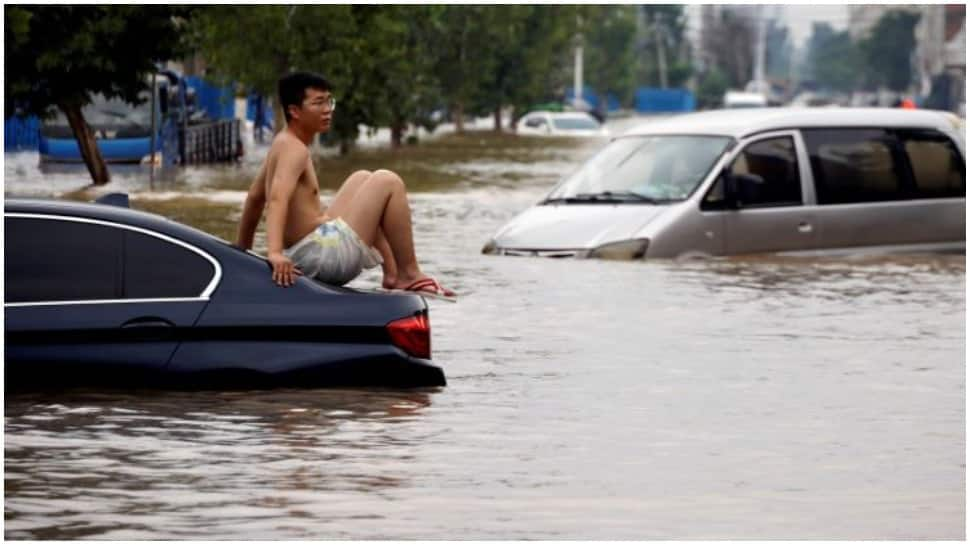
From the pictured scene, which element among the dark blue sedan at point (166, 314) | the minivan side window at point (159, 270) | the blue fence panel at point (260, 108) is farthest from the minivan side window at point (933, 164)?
the blue fence panel at point (260, 108)

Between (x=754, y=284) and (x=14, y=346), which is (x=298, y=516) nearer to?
(x=14, y=346)

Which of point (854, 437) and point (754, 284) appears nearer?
point (854, 437)

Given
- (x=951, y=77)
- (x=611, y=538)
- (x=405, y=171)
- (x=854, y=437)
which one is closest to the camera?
(x=611, y=538)

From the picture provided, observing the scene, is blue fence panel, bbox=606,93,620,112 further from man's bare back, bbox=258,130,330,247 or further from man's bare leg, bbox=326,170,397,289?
man's bare back, bbox=258,130,330,247

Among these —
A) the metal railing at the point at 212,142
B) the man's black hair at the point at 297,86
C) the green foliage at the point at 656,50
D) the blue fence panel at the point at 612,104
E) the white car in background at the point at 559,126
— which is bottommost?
the blue fence panel at the point at 612,104

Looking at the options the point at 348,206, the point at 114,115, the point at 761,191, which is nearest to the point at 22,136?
the point at 114,115

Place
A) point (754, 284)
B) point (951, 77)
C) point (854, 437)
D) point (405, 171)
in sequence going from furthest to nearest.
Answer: point (951, 77), point (405, 171), point (754, 284), point (854, 437)

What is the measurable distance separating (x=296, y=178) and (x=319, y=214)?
0.25 meters

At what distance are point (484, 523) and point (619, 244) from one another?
Result: 1322cm

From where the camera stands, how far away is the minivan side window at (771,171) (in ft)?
76.1

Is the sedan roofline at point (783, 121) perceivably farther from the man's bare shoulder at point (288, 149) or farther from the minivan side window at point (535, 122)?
the minivan side window at point (535, 122)

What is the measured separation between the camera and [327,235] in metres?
13.9

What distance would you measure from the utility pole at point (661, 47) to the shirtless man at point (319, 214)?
17373cm

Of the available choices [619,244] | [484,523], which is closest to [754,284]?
[619,244]
